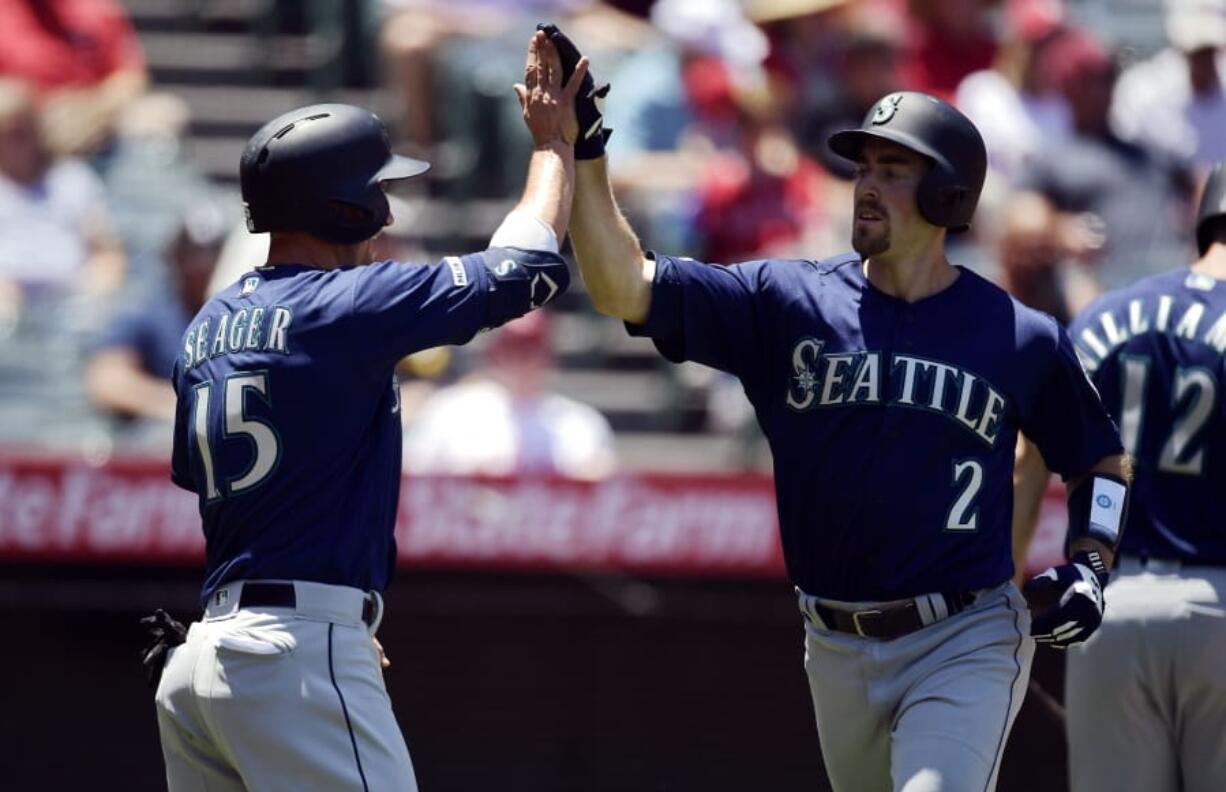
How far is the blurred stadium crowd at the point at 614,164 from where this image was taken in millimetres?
7863

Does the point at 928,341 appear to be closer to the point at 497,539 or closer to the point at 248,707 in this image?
the point at 248,707

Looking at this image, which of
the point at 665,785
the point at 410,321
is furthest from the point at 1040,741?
the point at 410,321

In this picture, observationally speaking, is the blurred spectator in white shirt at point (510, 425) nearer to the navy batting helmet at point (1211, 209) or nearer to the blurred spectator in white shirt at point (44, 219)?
the blurred spectator in white shirt at point (44, 219)

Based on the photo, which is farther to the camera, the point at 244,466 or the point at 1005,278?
the point at 1005,278

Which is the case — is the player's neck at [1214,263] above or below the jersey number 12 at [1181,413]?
above

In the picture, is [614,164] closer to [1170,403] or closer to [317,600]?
[1170,403]

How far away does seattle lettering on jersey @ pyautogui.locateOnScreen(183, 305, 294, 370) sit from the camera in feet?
13.4

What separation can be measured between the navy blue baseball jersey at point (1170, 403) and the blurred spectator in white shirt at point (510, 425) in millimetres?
2422

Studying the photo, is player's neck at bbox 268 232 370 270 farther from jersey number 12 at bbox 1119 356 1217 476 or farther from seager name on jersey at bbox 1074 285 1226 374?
jersey number 12 at bbox 1119 356 1217 476

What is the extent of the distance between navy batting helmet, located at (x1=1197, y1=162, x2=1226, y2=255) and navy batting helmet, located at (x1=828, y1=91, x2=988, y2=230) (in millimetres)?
931

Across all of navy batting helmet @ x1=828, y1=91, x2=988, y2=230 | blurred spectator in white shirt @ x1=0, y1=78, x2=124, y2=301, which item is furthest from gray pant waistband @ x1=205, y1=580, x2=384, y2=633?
blurred spectator in white shirt @ x1=0, y1=78, x2=124, y2=301

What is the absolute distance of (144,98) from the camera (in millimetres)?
9445

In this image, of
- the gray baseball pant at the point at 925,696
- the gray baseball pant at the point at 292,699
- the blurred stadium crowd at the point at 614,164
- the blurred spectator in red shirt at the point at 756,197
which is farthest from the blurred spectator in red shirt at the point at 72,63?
Result: the gray baseball pant at the point at 925,696

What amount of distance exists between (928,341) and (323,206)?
1404 mm
